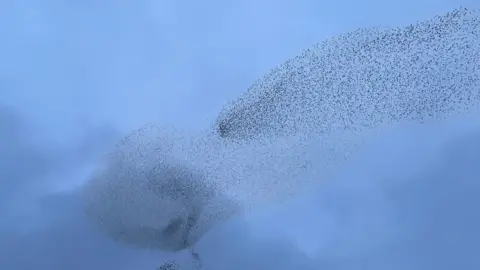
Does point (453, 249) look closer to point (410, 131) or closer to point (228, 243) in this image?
point (410, 131)

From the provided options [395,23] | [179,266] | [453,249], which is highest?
[395,23]

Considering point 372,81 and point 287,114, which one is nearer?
point 372,81

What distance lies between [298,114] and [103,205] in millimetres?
3153

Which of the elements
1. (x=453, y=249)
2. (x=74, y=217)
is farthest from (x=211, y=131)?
(x=453, y=249)

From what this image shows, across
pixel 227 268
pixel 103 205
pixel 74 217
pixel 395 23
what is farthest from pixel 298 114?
pixel 74 217

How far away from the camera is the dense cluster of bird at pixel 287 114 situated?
293 inches

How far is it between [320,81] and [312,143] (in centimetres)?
90

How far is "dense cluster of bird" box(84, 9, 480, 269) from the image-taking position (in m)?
7.45

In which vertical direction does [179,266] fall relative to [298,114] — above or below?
below

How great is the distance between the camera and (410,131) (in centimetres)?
751

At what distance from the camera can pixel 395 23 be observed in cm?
748

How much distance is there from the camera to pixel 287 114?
771cm

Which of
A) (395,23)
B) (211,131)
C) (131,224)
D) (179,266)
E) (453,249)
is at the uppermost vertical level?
(395,23)

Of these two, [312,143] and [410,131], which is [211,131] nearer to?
[312,143]
